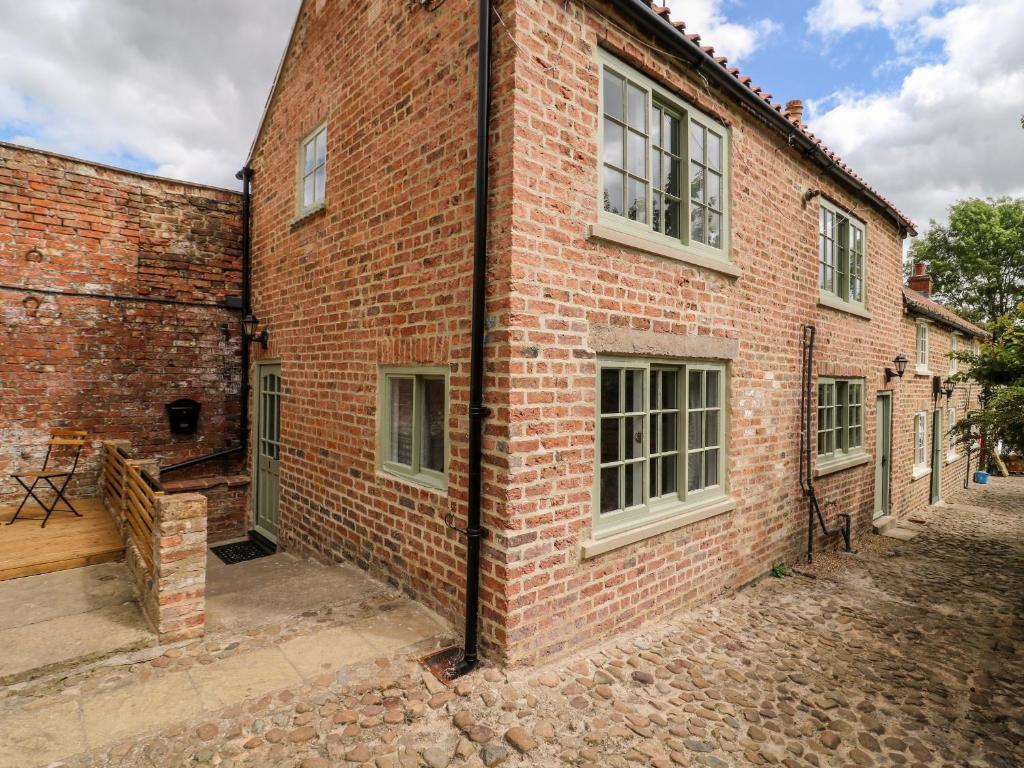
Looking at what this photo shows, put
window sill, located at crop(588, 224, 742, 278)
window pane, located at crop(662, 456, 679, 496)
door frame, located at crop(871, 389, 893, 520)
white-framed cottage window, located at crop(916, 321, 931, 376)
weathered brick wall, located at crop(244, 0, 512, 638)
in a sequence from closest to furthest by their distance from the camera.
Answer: weathered brick wall, located at crop(244, 0, 512, 638)
window sill, located at crop(588, 224, 742, 278)
window pane, located at crop(662, 456, 679, 496)
door frame, located at crop(871, 389, 893, 520)
white-framed cottage window, located at crop(916, 321, 931, 376)

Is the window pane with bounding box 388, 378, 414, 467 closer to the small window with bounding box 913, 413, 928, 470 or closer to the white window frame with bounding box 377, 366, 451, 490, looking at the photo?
the white window frame with bounding box 377, 366, 451, 490

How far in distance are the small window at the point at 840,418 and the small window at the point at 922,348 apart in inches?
199

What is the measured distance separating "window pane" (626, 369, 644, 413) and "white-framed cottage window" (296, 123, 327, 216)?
4.08 metres

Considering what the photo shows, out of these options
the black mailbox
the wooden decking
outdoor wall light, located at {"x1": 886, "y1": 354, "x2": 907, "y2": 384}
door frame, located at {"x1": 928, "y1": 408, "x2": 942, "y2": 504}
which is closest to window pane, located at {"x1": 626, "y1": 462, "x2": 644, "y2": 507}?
the wooden decking

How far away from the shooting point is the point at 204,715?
312cm

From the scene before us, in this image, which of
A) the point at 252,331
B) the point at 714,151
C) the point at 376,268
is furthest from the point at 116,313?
the point at 714,151

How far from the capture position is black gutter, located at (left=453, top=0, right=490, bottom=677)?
3.80m

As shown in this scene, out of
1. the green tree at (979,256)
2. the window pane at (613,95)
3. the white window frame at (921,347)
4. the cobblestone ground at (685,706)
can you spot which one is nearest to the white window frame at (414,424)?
the cobblestone ground at (685,706)

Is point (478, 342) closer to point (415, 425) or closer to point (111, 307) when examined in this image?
point (415, 425)

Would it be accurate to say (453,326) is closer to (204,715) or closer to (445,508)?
(445,508)

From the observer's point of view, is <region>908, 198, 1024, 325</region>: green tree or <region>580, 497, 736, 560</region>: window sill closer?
<region>580, 497, 736, 560</region>: window sill

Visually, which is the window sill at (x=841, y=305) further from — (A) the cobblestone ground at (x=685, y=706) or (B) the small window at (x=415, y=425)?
(B) the small window at (x=415, y=425)

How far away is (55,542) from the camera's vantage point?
213 inches

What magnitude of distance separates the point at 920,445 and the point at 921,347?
2.35 metres
